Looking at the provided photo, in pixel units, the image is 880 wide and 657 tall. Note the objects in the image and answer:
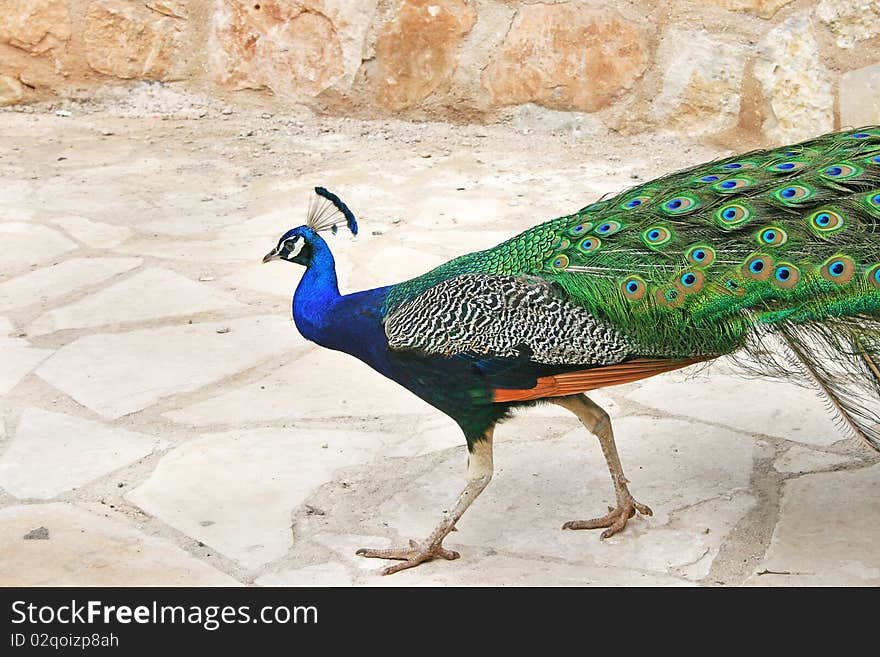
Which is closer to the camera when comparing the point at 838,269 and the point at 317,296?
the point at 838,269

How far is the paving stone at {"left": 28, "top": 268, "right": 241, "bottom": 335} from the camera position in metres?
4.87

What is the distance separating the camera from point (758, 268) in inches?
114

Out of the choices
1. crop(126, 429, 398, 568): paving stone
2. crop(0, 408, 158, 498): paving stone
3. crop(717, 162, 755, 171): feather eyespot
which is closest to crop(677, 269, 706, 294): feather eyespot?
crop(717, 162, 755, 171): feather eyespot

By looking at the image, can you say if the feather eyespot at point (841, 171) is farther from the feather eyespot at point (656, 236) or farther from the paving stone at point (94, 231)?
the paving stone at point (94, 231)

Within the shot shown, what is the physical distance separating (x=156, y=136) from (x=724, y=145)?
329 centimetres

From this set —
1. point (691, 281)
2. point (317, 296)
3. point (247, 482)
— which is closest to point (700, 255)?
point (691, 281)

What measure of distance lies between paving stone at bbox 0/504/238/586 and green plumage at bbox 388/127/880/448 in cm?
116

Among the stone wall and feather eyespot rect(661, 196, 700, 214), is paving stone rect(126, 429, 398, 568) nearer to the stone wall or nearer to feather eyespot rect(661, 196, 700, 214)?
feather eyespot rect(661, 196, 700, 214)

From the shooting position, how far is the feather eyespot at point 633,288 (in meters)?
2.97

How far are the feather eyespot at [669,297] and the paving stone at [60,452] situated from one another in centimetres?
185

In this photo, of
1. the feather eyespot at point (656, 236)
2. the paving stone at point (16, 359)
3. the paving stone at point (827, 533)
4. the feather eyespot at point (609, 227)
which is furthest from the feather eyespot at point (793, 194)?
the paving stone at point (16, 359)

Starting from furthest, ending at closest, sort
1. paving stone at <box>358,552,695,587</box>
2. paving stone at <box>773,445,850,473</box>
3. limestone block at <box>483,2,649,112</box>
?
limestone block at <box>483,2,649,112</box>
paving stone at <box>773,445,850,473</box>
paving stone at <box>358,552,695,587</box>

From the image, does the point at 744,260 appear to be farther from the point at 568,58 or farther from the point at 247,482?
the point at 568,58

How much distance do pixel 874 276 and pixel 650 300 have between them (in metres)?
0.53
